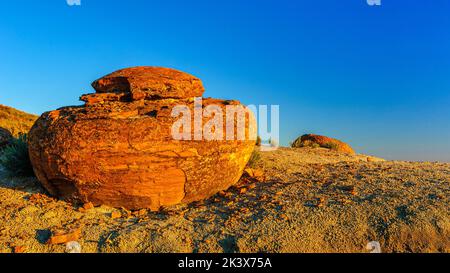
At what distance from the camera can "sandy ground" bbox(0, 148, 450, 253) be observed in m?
4.53

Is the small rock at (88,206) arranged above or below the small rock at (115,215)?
above

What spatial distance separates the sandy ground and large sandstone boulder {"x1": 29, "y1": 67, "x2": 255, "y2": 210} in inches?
12.3

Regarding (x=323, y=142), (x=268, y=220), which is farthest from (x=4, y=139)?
(x=323, y=142)

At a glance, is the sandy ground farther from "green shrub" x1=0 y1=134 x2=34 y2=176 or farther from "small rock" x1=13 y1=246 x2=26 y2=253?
"green shrub" x1=0 y1=134 x2=34 y2=176

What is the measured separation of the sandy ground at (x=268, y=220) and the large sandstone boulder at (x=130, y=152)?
1.02 feet

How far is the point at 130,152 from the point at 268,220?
2.36 m

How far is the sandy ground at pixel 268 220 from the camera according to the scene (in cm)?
453

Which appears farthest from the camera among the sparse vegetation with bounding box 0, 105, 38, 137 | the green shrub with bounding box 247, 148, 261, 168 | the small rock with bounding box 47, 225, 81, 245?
the sparse vegetation with bounding box 0, 105, 38, 137

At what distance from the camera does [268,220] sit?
4.97 m

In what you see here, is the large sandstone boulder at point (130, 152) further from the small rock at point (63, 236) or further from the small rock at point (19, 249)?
the small rock at point (19, 249)

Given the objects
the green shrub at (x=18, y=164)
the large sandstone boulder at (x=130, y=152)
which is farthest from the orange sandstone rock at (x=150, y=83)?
the green shrub at (x=18, y=164)

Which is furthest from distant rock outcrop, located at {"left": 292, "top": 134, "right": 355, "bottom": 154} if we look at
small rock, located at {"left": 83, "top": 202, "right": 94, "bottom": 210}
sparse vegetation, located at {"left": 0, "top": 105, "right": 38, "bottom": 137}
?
sparse vegetation, located at {"left": 0, "top": 105, "right": 38, "bottom": 137}
